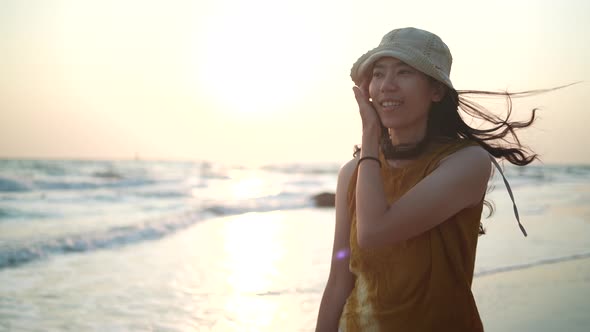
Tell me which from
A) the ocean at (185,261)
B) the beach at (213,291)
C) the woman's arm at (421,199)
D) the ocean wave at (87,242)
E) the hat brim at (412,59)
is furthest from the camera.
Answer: the ocean wave at (87,242)

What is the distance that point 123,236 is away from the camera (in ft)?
43.3

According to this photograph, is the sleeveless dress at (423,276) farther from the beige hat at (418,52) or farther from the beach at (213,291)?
the beach at (213,291)

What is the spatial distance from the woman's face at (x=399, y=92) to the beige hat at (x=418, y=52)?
51 mm

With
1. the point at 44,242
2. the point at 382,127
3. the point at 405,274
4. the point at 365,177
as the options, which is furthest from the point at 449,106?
the point at 44,242

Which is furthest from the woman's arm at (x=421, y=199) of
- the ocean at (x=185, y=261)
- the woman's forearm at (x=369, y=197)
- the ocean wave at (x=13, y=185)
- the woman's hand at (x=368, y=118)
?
the ocean wave at (x=13, y=185)

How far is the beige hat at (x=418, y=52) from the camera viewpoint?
235 cm

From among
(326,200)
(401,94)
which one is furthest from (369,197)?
(326,200)

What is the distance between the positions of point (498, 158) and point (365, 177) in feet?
2.46

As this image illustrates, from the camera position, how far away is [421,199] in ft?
7.33

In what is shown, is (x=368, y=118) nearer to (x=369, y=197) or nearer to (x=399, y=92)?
(x=399, y=92)

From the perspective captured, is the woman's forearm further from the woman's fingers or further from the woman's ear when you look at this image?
the woman's ear

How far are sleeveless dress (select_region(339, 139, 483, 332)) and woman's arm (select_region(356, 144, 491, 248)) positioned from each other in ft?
0.25

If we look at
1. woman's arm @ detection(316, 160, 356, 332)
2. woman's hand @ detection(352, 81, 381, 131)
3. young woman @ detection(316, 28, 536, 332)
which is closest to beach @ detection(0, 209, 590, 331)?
woman's arm @ detection(316, 160, 356, 332)

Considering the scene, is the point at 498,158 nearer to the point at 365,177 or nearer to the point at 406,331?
the point at 365,177
